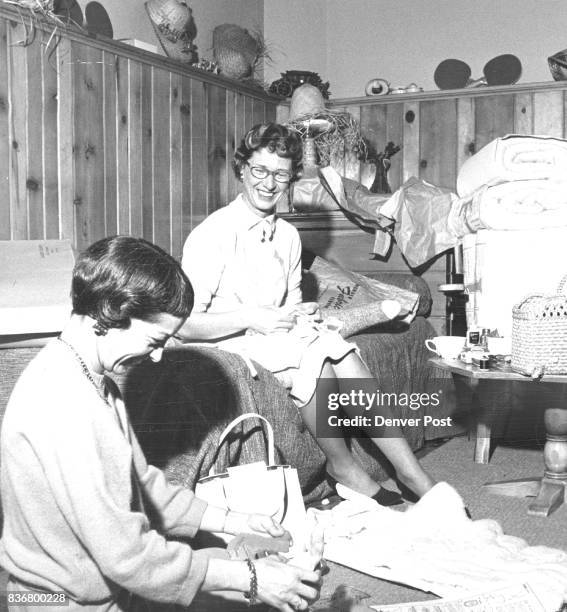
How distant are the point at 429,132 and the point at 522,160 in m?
1.07

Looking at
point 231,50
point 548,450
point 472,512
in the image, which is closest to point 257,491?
point 472,512

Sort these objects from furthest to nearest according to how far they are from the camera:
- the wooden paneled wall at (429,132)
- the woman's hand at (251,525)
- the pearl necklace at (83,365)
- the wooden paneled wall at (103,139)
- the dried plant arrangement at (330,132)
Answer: the dried plant arrangement at (330,132), the wooden paneled wall at (429,132), the wooden paneled wall at (103,139), the woman's hand at (251,525), the pearl necklace at (83,365)

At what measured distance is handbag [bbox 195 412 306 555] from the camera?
1870 mm

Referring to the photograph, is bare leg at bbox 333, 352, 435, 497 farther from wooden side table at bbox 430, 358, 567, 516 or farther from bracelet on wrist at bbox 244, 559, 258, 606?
bracelet on wrist at bbox 244, 559, 258, 606

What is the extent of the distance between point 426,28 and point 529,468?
289 centimetres

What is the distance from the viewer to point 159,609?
1353 millimetres

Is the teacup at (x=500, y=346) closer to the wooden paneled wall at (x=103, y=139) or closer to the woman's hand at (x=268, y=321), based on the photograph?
the woman's hand at (x=268, y=321)

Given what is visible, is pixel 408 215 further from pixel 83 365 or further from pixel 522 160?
pixel 83 365

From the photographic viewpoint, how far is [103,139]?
3.50m

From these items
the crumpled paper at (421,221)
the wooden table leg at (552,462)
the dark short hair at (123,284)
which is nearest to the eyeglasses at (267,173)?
the wooden table leg at (552,462)

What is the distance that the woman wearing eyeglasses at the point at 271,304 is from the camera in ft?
8.69

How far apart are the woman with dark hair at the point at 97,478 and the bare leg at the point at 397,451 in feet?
4.42

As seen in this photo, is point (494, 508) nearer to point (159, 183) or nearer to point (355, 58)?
point (159, 183)

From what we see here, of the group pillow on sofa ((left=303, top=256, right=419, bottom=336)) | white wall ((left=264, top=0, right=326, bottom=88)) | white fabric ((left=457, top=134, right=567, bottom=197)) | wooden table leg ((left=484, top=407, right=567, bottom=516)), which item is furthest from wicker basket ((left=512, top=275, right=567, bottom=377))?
white wall ((left=264, top=0, right=326, bottom=88))
